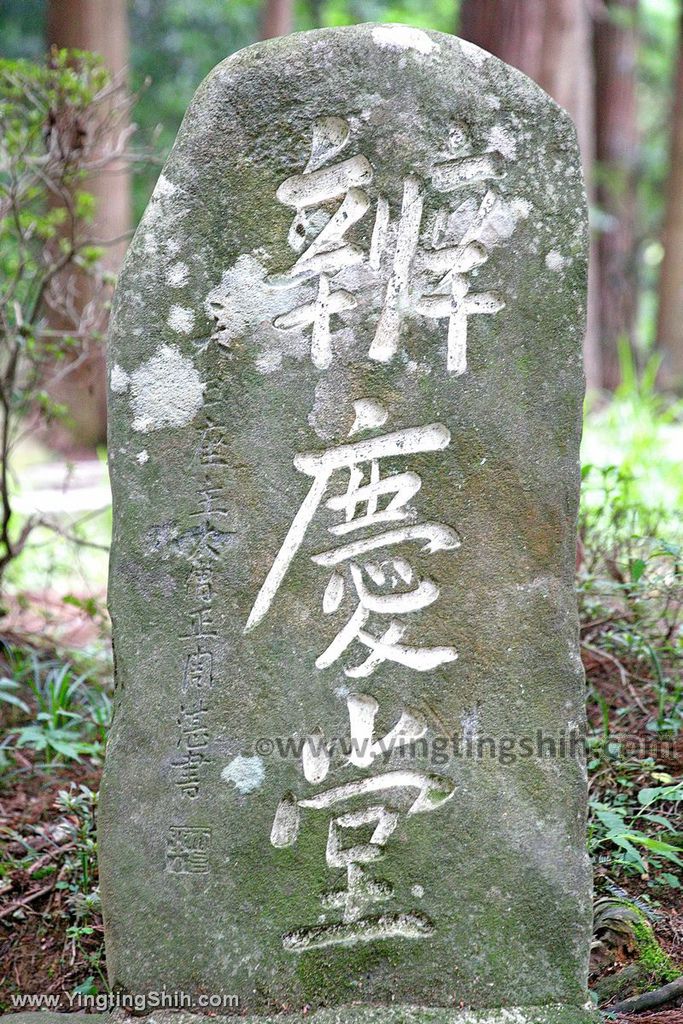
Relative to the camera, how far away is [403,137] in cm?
208

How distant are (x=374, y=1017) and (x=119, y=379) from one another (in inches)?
56.5

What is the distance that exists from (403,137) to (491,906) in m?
1.64

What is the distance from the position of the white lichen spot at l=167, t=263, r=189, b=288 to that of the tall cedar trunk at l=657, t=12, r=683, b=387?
7654 mm

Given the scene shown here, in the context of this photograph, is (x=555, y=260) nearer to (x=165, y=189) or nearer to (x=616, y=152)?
(x=165, y=189)

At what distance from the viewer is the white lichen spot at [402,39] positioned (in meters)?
2.06

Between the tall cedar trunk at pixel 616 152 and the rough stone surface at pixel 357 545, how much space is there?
803 centimetres

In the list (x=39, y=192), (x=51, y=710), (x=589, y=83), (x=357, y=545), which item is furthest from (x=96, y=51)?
(x=357, y=545)

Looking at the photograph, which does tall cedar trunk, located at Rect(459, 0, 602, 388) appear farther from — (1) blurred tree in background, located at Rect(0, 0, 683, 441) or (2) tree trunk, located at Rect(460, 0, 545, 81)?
(1) blurred tree in background, located at Rect(0, 0, 683, 441)

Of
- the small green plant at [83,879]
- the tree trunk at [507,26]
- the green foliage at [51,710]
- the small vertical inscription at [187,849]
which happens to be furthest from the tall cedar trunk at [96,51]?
the small vertical inscription at [187,849]

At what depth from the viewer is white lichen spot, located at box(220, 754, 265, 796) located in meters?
2.08

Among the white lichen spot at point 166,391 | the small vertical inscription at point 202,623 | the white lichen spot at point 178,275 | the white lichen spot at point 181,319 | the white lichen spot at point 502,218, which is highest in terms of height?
the white lichen spot at point 502,218

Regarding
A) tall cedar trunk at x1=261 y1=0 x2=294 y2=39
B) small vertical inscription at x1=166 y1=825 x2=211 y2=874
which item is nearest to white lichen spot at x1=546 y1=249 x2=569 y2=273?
small vertical inscription at x1=166 y1=825 x2=211 y2=874

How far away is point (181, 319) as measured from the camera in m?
2.09

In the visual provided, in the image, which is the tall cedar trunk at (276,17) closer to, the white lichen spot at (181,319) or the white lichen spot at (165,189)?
the white lichen spot at (165,189)
